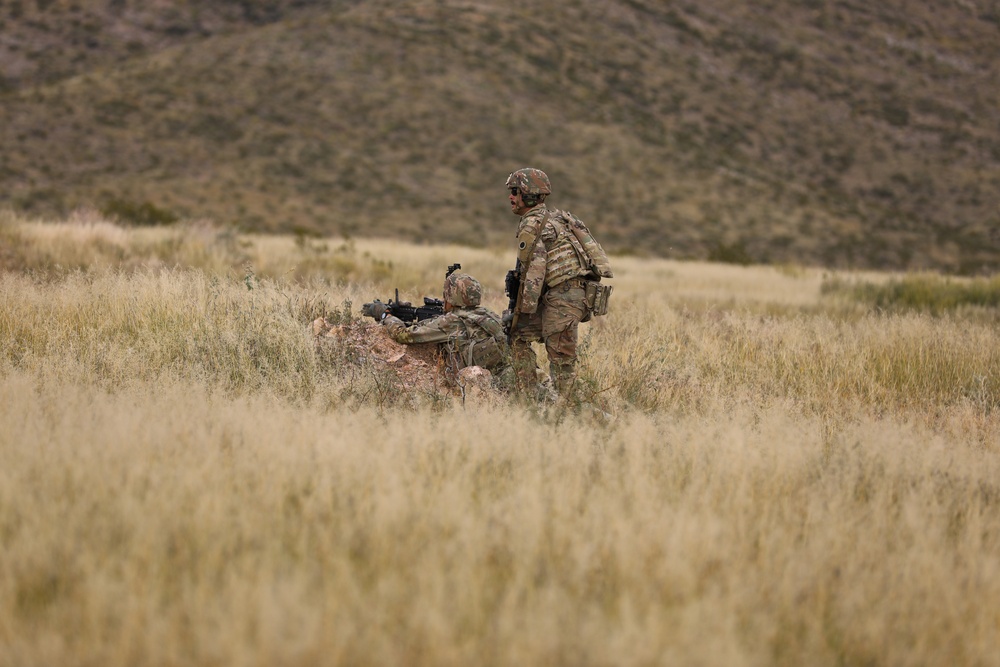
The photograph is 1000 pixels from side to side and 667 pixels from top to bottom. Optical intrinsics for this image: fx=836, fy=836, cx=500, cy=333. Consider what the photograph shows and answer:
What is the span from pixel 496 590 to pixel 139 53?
172 ft

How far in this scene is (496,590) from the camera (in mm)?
2805

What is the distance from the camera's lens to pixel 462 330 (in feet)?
19.9

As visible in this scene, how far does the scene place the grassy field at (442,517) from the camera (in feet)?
8.13

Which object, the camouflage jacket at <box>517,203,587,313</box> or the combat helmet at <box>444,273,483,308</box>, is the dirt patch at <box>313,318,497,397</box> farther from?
the camouflage jacket at <box>517,203,587,313</box>

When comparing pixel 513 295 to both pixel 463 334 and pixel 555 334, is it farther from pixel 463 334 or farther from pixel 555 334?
pixel 463 334

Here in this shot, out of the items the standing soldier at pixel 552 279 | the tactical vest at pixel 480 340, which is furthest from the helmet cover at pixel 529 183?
the tactical vest at pixel 480 340

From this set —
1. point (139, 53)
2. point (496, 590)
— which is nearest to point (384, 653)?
point (496, 590)

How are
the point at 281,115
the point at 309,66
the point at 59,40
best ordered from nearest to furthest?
the point at 281,115 → the point at 309,66 → the point at 59,40

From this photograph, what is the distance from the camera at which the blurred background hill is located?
3291 centimetres

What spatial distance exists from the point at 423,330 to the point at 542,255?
3.44ft

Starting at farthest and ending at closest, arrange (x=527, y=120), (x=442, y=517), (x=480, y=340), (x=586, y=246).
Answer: (x=527, y=120)
(x=586, y=246)
(x=480, y=340)
(x=442, y=517)

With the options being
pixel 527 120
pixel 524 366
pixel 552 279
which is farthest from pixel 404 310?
pixel 527 120

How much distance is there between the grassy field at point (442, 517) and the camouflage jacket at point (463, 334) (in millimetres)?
352

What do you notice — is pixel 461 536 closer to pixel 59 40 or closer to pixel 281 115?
pixel 281 115
